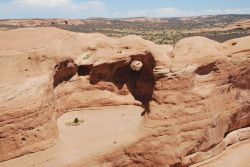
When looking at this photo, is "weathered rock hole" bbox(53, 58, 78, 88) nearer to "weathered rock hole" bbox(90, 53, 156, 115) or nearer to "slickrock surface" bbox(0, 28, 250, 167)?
"slickrock surface" bbox(0, 28, 250, 167)

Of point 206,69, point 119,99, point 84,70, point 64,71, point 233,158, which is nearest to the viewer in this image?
point 206,69

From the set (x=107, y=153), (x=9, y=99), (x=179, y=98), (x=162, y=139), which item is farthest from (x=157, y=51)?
(x=9, y=99)

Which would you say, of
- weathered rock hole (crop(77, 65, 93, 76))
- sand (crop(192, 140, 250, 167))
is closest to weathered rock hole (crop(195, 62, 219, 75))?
sand (crop(192, 140, 250, 167))

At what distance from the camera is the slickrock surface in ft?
72.1

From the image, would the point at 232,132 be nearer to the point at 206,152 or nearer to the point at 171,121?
the point at 206,152

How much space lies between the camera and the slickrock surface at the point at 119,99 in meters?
22.0

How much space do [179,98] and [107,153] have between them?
655cm

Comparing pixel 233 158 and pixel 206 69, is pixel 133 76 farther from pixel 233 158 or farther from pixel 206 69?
pixel 233 158

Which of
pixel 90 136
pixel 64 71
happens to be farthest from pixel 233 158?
pixel 64 71

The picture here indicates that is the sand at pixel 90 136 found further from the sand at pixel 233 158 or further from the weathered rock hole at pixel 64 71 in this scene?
the sand at pixel 233 158

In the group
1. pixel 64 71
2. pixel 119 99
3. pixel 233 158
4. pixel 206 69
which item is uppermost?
pixel 206 69

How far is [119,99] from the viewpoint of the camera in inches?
1252

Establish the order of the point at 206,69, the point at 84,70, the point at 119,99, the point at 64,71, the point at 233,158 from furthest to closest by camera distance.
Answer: the point at 119,99 → the point at 84,70 → the point at 64,71 → the point at 233,158 → the point at 206,69

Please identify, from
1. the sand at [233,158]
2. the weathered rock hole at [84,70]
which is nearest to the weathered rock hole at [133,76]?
the weathered rock hole at [84,70]
